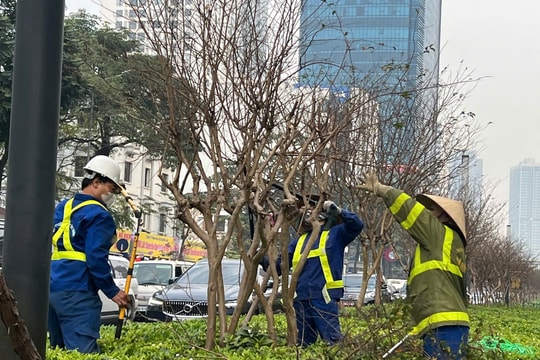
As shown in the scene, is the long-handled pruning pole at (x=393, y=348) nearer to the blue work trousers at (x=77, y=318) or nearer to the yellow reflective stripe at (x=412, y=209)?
the yellow reflective stripe at (x=412, y=209)

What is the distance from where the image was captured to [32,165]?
4168 mm

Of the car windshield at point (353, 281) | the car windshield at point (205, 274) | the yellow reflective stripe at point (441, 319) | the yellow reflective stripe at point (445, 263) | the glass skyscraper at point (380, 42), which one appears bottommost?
the car windshield at point (353, 281)

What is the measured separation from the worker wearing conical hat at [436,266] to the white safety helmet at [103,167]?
1.93m

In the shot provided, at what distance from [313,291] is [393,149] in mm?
7671

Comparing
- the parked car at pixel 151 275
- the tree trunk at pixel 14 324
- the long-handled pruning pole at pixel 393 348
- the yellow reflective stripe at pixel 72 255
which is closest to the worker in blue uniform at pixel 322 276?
the yellow reflective stripe at pixel 72 255

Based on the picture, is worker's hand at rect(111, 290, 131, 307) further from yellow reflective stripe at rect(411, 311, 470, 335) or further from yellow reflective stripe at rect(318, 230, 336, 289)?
yellow reflective stripe at rect(318, 230, 336, 289)

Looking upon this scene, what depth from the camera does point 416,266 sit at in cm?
564

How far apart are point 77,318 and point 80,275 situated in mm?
305

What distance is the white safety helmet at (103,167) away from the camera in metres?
6.14

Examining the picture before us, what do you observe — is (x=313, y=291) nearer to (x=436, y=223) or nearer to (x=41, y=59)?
(x=436, y=223)

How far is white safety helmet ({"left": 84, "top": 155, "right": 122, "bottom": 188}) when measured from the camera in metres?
6.14

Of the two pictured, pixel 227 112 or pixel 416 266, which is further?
pixel 227 112

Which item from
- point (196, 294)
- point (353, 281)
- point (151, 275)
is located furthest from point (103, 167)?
point (353, 281)

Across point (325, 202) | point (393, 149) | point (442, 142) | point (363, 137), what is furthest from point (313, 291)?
point (442, 142)
